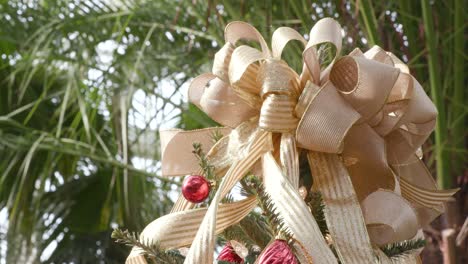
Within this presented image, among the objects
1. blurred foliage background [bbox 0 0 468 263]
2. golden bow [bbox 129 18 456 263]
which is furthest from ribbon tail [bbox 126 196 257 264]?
blurred foliage background [bbox 0 0 468 263]

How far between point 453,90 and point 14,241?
1.18 meters

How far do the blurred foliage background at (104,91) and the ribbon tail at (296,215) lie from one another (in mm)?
858

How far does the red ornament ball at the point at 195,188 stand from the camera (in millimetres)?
610

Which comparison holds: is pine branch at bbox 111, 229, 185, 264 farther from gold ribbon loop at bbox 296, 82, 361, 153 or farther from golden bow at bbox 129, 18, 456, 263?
gold ribbon loop at bbox 296, 82, 361, 153

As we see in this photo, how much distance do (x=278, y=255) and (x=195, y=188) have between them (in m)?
0.10

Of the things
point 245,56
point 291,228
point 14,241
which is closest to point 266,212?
point 291,228

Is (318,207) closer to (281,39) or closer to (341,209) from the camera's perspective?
(341,209)

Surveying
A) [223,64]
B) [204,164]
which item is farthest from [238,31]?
[204,164]

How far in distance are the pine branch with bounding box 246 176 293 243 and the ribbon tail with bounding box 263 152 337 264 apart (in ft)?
0.05

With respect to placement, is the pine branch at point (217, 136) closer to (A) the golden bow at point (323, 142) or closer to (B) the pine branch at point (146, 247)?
(A) the golden bow at point (323, 142)

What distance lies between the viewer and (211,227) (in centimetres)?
60

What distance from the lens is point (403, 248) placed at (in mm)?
617

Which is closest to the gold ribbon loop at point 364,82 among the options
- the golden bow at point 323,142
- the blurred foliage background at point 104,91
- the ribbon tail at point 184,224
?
the golden bow at point 323,142

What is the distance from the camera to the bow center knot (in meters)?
0.65
